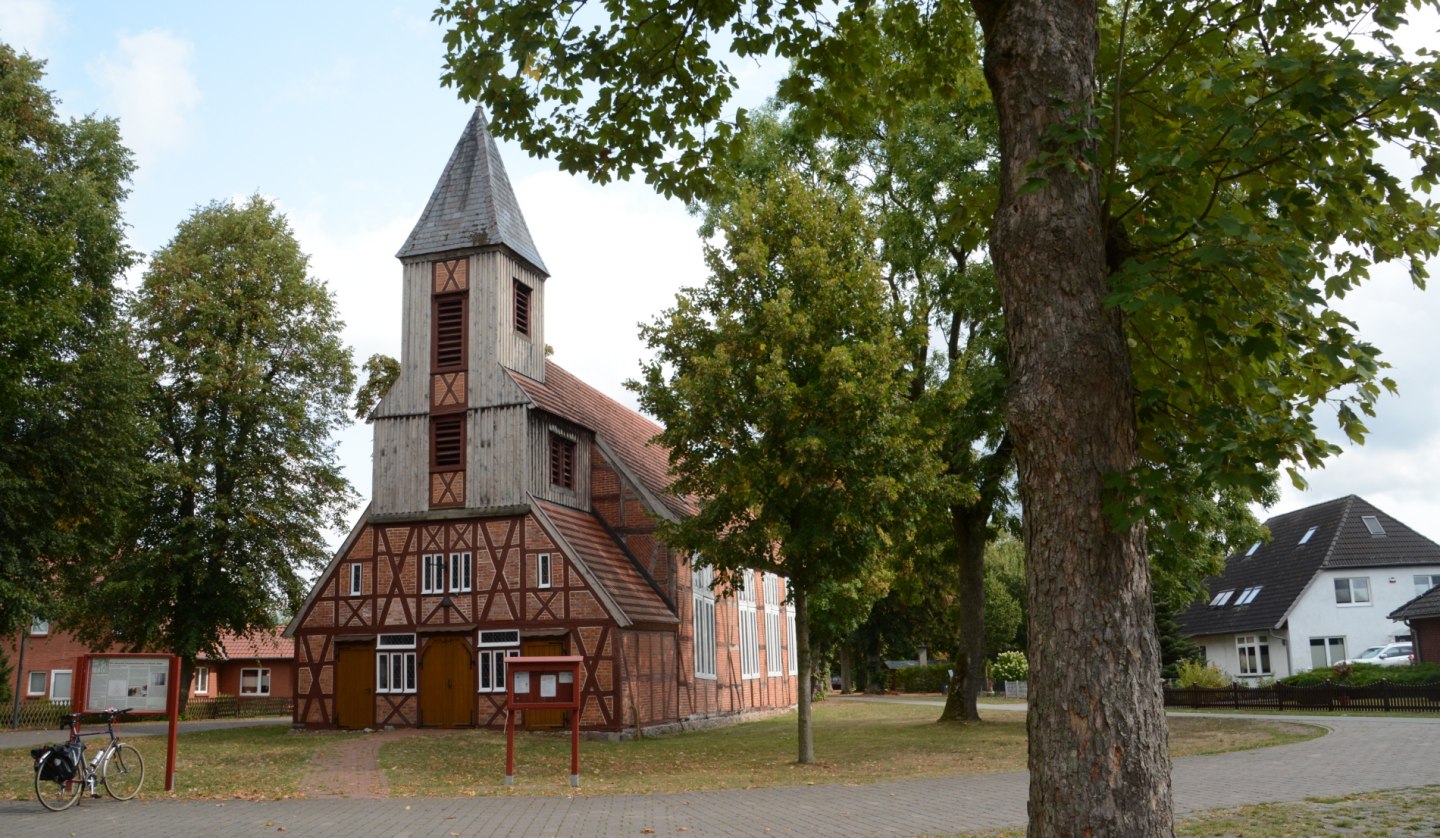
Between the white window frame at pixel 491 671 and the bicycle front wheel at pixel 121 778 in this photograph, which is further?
the white window frame at pixel 491 671

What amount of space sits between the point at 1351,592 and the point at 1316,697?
1698cm

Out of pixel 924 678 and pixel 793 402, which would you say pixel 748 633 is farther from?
pixel 924 678

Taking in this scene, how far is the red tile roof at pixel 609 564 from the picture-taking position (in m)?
27.0

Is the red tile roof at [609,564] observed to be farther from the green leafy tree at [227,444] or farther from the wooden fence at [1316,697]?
the wooden fence at [1316,697]

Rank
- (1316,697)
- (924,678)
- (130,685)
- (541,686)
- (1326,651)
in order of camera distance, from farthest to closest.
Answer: (924,678)
(1326,651)
(1316,697)
(541,686)
(130,685)

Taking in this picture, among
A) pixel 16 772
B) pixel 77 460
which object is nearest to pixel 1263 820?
pixel 16 772

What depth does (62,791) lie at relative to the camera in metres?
13.4

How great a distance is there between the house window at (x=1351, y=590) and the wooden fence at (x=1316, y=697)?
1344 cm

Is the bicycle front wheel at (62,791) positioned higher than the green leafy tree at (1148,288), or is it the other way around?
the green leafy tree at (1148,288)

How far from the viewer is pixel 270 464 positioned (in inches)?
1422

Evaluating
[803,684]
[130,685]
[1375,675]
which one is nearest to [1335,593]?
[1375,675]

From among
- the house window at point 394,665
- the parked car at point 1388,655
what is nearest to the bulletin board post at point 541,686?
the house window at point 394,665

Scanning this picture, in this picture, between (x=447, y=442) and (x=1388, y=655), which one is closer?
(x=447, y=442)

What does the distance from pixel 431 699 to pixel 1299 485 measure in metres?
25.1
